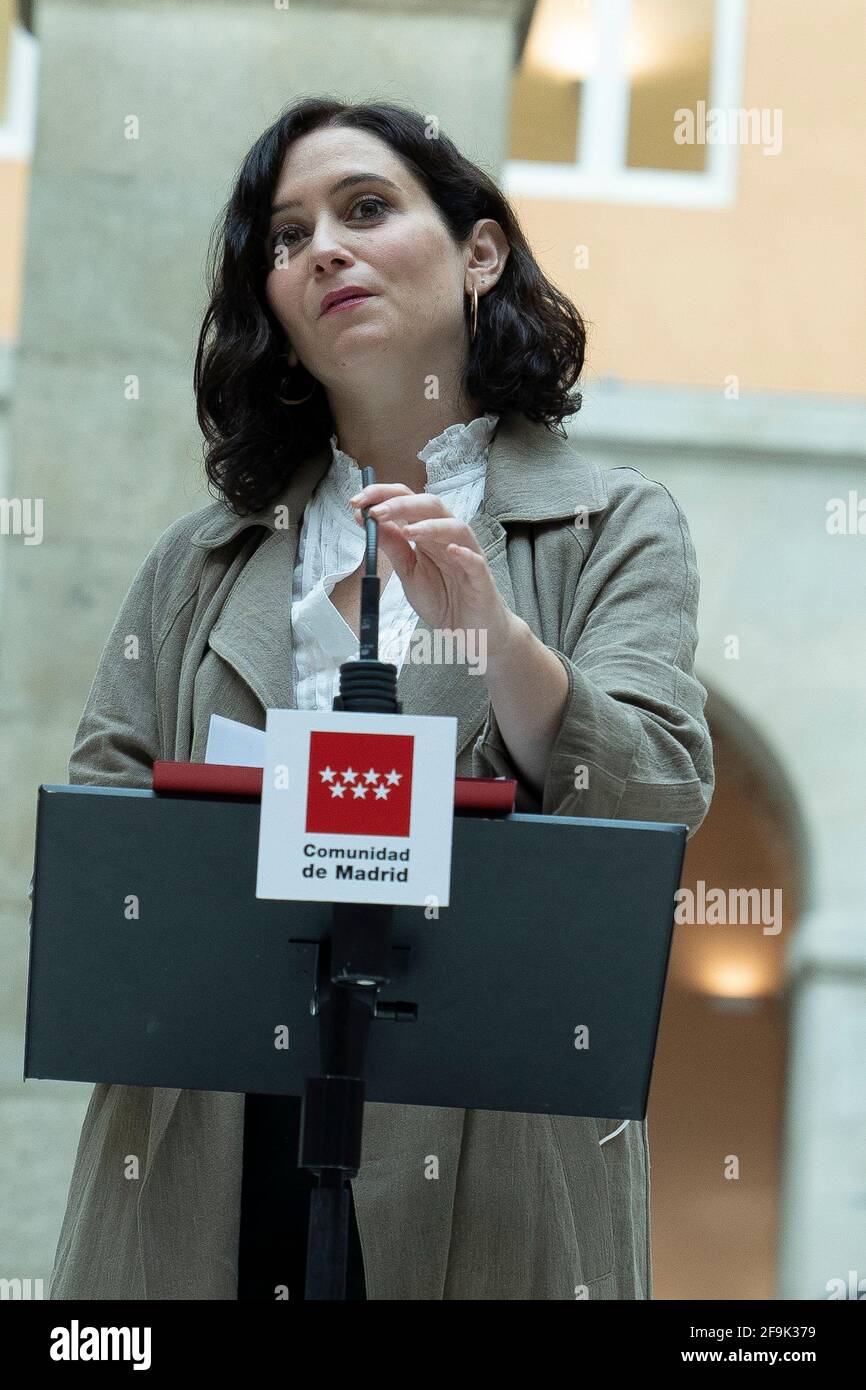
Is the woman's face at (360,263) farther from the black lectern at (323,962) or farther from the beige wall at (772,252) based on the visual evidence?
the beige wall at (772,252)

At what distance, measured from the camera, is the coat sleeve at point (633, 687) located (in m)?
1.79

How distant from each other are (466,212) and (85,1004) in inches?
49.4

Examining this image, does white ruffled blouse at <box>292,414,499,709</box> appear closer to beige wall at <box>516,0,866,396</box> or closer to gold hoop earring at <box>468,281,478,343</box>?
gold hoop earring at <box>468,281,478,343</box>

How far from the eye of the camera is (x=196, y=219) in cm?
564

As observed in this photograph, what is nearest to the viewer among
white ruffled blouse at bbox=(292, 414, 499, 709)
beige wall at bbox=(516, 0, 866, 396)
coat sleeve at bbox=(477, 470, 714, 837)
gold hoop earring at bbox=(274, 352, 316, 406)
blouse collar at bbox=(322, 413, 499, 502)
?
coat sleeve at bbox=(477, 470, 714, 837)

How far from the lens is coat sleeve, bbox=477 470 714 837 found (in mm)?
1785

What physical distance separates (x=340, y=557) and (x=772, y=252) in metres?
5.38

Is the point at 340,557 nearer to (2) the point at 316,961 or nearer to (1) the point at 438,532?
(1) the point at 438,532

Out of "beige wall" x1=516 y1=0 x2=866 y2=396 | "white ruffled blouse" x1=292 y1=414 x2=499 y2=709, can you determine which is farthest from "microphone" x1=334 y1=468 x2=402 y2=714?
"beige wall" x1=516 y1=0 x2=866 y2=396

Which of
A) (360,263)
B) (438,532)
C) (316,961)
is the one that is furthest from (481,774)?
(360,263)

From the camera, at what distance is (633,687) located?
1.92 m

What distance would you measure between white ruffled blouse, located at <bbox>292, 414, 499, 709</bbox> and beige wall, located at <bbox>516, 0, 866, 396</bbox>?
4.99 meters

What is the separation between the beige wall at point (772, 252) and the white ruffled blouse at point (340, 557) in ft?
16.4

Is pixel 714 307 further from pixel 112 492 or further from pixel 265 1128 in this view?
pixel 265 1128
